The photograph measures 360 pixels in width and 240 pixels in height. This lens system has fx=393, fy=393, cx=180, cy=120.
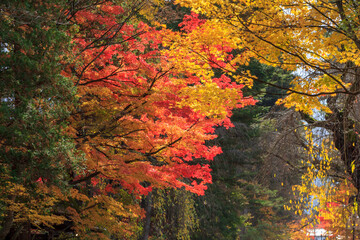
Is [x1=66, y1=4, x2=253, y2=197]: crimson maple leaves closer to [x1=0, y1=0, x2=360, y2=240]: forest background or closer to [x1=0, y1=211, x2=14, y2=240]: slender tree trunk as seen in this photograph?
[x1=0, y1=0, x2=360, y2=240]: forest background

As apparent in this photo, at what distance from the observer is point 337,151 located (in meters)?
8.98

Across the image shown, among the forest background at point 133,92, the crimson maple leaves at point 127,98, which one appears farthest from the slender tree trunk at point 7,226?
the crimson maple leaves at point 127,98

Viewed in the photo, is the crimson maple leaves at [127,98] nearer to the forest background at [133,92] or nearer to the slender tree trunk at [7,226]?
the forest background at [133,92]

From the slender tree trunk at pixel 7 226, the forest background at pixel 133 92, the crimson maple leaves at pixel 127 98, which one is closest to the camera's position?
the forest background at pixel 133 92

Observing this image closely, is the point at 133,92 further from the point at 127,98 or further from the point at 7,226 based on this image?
the point at 7,226

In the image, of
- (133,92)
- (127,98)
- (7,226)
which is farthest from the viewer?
(127,98)

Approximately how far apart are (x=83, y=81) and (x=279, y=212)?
27.7 metres

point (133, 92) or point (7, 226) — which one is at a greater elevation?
point (133, 92)

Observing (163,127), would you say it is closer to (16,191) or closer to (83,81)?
(83,81)

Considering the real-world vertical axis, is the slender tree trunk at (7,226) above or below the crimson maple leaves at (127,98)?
below

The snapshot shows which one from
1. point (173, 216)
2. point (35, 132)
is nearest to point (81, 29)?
point (35, 132)

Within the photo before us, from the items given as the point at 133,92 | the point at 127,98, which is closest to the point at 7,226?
the point at 127,98

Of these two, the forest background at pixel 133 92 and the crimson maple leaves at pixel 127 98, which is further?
the crimson maple leaves at pixel 127 98

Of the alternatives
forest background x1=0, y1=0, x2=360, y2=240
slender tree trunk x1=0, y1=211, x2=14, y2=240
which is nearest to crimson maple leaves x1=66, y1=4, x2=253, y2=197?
forest background x1=0, y1=0, x2=360, y2=240
